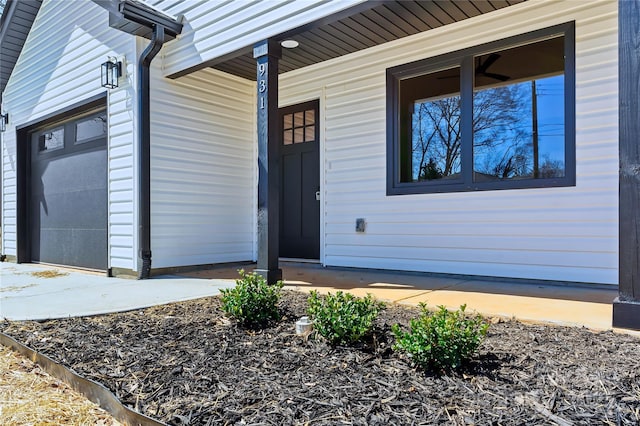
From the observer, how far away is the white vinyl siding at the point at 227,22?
12.0 feet

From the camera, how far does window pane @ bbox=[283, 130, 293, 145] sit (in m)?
5.84

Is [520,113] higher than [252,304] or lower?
higher

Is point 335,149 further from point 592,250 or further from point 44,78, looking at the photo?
point 44,78

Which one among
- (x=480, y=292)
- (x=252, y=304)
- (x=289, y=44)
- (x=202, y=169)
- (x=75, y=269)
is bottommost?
(x=75, y=269)

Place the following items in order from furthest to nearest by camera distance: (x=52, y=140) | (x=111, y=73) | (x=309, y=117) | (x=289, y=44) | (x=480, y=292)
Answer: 1. (x=52, y=140)
2. (x=309, y=117)
3. (x=111, y=73)
4. (x=289, y=44)
5. (x=480, y=292)

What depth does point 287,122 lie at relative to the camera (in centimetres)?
588

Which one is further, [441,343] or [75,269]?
[75,269]

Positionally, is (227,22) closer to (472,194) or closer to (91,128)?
(91,128)

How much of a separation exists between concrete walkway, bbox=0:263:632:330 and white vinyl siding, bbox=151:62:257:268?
47cm

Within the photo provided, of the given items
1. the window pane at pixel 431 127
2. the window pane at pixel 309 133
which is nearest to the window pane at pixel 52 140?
the window pane at pixel 309 133

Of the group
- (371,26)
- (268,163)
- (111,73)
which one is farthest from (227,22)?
(111,73)

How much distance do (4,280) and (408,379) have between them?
5.11 meters

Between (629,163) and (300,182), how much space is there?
400 cm

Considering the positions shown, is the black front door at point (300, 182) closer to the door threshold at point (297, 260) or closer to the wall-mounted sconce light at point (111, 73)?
the door threshold at point (297, 260)
